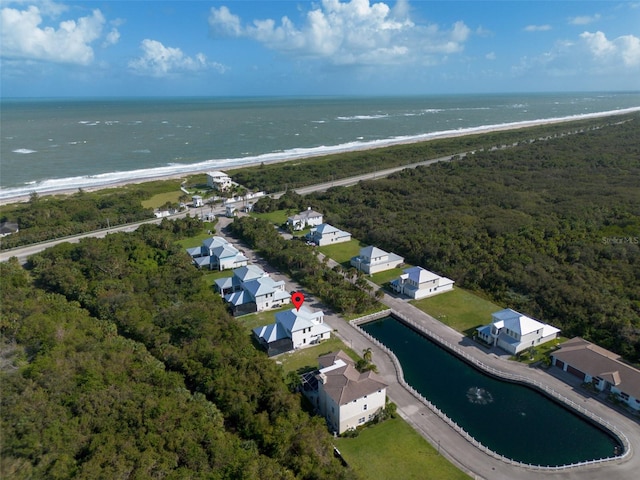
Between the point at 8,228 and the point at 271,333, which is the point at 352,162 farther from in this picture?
the point at 271,333

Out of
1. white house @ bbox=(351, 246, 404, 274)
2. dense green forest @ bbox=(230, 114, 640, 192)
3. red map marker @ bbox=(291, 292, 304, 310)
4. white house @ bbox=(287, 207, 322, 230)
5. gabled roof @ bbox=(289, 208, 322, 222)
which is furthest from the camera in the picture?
dense green forest @ bbox=(230, 114, 640, 192)

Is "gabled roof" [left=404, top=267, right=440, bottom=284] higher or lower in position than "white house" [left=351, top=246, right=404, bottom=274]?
higher

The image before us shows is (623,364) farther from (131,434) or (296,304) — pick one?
(131,434)

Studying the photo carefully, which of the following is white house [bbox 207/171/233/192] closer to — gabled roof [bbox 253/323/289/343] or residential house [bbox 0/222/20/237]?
residential house [bbox 0/222/20/237]

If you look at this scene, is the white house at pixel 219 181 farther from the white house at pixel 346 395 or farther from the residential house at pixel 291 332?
the white house at pixel 346 395

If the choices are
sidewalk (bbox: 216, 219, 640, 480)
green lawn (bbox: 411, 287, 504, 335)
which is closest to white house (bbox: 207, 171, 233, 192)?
sidewalk (bbox: 216, 219, 640, 480)

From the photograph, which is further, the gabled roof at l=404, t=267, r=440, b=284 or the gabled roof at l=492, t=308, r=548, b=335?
the gabled roof at l=404, t=267, r=440, b=284

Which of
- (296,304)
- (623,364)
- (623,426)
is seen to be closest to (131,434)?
(296,304)
